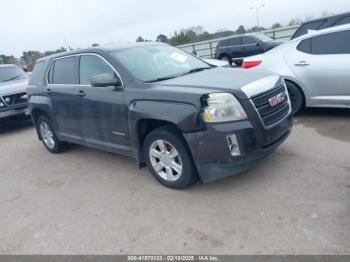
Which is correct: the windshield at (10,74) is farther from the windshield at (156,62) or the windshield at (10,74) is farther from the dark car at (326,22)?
the dark car at (326,22)

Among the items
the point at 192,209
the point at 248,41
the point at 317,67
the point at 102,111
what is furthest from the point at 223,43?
the point at 192,209

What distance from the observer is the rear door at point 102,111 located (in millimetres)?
4562

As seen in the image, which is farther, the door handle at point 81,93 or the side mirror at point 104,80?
the door handle at point 81,93

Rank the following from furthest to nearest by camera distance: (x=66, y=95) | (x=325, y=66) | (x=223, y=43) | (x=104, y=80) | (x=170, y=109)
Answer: (x=223, y=43)
(x=325, y=66)
(x=66, y=95)
(x=104, y=80)
(x=170, y=109)

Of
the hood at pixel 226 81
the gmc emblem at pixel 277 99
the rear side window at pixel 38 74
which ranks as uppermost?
the rear side window at pixel 38 74

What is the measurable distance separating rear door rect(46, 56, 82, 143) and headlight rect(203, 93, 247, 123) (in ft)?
7.59

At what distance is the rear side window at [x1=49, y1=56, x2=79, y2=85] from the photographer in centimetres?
540

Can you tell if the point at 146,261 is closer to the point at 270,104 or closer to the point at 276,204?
the point at 276,204

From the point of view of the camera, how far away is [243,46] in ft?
56.6

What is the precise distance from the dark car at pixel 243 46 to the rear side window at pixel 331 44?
10180 mm

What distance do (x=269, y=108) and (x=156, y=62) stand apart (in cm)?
173

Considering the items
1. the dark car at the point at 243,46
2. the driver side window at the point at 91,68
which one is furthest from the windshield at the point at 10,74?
the dark car at the point at 243,46

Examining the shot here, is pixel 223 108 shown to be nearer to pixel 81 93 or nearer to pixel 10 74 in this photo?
pixel 81 93

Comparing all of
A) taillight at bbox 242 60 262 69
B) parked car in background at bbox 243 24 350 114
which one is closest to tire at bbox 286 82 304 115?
parked car in background at bbox 243 24 350 114
